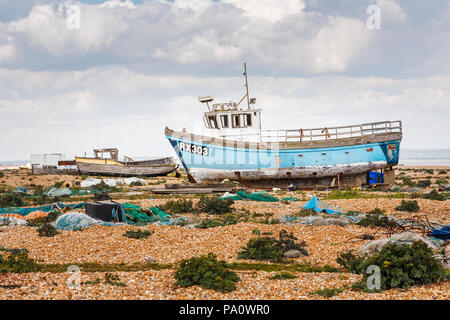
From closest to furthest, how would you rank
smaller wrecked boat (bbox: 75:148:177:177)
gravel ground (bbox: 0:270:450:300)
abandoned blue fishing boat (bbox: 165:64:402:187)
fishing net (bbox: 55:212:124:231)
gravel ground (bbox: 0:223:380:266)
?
1. gravel ground (bbox: 0:270:450:300)
2. gravel ground (bbox: 0:223:380:266)
3. fishing net (bbox: 55:212:124:231)
4. abandoned blue fishing boat (bbox: 165:64:402:187)
5. smaller wrecked boat (bbox: 75:148:177:177)

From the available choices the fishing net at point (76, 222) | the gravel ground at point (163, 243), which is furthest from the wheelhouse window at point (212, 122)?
the fishing net at point (76, 222)

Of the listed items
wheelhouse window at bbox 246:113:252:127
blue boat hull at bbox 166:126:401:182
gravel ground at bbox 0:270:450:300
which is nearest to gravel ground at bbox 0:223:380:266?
gravel ground at bbox 0:270:450:300

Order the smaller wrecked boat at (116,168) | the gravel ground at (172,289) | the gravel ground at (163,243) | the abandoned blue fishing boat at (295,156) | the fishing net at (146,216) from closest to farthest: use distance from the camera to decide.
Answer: the gravel ground at (172,289), the gravel ground at (163,243), the fishing net at (146,216), the abandoned blue fishing boat at (295,156), the smaller wrecked boat at (116,168)

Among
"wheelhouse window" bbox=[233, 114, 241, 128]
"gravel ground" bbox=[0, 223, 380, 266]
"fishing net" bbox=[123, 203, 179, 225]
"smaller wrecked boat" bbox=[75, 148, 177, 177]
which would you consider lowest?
"gravel ground" bbox=[0, 223, 380, 266]

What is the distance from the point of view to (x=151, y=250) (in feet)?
38.5

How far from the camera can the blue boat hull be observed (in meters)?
28.8

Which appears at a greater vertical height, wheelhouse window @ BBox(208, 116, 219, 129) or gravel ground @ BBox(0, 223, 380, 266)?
wheelhouse window @ BBox(208, 116, 219, 129)

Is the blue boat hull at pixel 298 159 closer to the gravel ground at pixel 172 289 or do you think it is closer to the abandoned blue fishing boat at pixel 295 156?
the abandoned blue fishing boat at pixel 295 156

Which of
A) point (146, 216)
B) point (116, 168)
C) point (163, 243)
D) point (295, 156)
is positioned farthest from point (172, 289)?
point (116, 168)

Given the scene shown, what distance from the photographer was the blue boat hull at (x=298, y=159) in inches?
1132

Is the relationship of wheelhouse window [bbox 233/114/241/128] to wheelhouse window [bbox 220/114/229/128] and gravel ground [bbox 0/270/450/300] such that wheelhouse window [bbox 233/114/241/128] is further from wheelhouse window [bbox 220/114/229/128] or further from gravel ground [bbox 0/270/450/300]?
gravel ground [bbox 0/270/450/300]

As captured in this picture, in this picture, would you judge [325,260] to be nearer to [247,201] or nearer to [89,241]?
[89,241]

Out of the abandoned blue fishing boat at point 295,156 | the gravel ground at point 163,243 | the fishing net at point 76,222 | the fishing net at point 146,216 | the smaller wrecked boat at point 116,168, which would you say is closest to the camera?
the gravel ground at point 163,243

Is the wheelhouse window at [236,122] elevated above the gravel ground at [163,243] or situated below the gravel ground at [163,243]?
above
